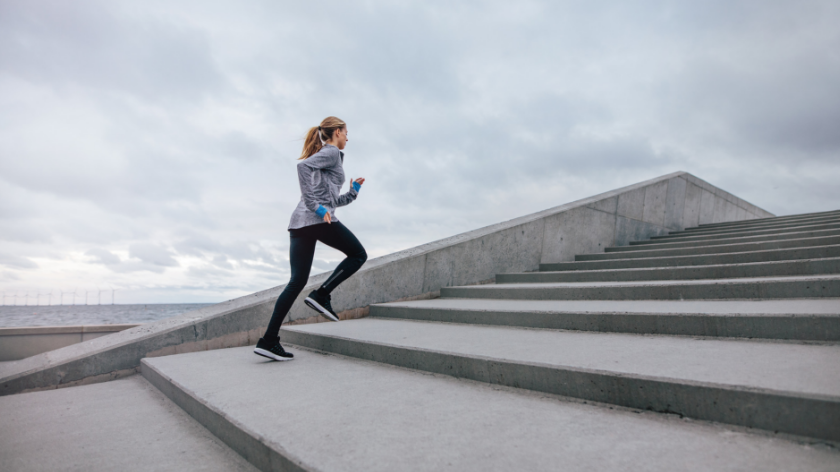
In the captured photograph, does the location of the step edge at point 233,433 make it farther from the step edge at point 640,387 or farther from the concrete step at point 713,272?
the concrete step at point 713,272

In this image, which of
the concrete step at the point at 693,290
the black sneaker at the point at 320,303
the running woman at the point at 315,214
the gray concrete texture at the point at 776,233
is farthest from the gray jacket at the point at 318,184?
the gray concrete texture at the point at 776,233

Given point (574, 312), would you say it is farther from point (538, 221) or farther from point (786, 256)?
point (538, 221)

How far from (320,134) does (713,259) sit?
4.92 metres

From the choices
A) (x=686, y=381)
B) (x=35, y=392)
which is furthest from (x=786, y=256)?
(x=35, y=392)

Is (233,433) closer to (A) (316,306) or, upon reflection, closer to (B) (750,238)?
(A) (316,306)

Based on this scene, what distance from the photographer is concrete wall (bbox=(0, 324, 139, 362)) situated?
20.3 feet

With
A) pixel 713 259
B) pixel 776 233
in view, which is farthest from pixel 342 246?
pixel 776 233

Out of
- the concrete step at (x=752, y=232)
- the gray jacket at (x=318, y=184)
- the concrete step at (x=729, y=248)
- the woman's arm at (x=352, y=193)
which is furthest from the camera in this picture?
the concrete step at (x=752, y=232)

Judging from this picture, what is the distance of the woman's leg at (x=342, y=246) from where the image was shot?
3.48 metres

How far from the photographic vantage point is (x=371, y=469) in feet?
5.11

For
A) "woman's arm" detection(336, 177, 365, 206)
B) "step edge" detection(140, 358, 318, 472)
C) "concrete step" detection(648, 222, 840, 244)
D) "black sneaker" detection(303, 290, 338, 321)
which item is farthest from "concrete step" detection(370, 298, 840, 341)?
"concrete step" detection(648, 222, 840, 244)

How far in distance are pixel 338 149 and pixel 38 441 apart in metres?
2.59

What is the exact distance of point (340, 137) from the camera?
3.60 metres

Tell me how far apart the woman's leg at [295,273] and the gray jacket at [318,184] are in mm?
111
